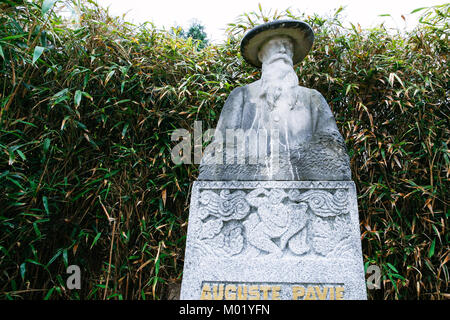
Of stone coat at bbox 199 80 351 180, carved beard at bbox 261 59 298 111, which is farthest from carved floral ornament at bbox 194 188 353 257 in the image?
carved beard at bbox 261 59 298 111

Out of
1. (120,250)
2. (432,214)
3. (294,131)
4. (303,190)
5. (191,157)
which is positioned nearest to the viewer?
(303,190)

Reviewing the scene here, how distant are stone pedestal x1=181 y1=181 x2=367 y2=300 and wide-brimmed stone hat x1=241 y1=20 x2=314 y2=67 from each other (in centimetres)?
98

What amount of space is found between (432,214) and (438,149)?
551mm

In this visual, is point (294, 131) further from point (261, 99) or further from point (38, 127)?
point (38, 127)

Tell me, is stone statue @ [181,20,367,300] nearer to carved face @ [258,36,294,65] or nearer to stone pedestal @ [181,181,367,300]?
stone pedestal @ [181,181,367,300]

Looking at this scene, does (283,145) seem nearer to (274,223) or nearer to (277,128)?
(277,128)

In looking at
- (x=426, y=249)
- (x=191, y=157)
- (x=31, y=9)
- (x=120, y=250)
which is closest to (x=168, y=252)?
(x=120, y=250)

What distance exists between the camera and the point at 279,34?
6.81 feet

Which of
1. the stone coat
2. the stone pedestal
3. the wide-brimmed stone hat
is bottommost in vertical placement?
the stone pedestal

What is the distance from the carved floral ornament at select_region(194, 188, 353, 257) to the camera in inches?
63.2

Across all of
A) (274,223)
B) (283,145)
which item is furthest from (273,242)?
(283,145)

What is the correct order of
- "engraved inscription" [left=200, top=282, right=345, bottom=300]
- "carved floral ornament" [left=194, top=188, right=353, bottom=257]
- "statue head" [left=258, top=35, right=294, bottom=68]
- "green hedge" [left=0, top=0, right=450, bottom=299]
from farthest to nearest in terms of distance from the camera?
"green hedge" [left=0, top=0, right=450, bottom=299] → "statue head" [left=258, top=35, right=294, bottom=68] → "carved floral ornament" [left=194, top=188, right=353, bottom=257] → "engraved inscription" [left=200, top=282, right=345, bottom=300]

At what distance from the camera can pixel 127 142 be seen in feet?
9.68

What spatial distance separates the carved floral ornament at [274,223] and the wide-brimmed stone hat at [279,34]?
102 cm
